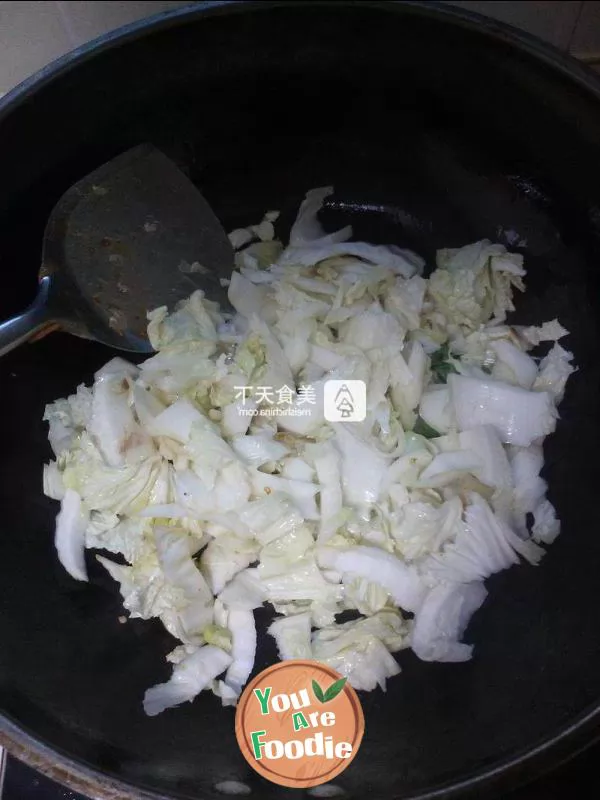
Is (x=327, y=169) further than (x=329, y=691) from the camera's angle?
Yes

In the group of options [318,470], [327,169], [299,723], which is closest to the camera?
[299,723]

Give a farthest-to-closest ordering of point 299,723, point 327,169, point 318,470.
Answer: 1. point 327,169
2. point 318,470
3. point 299,723

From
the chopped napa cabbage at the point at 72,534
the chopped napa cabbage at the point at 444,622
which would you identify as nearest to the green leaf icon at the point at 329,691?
the chopped napa cabbage at the point at 444,622

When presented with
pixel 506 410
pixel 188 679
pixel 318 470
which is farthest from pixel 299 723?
pixel 506 410

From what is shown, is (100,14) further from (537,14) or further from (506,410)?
(506,410)

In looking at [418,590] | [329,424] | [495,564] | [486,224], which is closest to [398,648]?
[418,590]

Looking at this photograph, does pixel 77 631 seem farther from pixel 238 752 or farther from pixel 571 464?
pixel 571 464

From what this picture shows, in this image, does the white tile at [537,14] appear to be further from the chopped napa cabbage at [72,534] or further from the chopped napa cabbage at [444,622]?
the chopped napa cabbage at [72,534]
